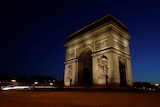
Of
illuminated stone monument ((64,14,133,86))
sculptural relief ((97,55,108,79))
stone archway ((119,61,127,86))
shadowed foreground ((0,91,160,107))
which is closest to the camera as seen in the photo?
shadowed foreground ((0,91,160,107))

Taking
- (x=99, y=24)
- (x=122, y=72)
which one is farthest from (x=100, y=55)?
(x=99, y=24)

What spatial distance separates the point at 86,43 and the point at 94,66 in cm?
380

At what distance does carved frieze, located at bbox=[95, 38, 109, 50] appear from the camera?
1509 cm

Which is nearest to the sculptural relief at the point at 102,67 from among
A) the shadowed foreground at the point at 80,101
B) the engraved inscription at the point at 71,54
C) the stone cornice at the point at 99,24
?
the stone cornice at the point at 99,24

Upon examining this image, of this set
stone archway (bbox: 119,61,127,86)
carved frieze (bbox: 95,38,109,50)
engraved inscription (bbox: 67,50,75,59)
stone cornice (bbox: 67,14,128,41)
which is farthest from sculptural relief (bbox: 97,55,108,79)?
engraved inscription (bbox: 67,50,75,59)

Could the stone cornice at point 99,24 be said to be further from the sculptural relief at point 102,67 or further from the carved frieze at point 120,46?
the sculptural relief at point 102,67

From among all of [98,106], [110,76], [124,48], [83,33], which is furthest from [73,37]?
[98,106]

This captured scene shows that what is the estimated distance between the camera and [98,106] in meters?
3.19

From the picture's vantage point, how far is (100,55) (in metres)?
15.2

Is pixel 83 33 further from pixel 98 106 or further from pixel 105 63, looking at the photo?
pixel 98 106

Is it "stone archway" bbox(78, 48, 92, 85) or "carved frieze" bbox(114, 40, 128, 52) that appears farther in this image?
"stone archway" bbox(78, 48, 92, 85)

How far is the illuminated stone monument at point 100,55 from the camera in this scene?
549 inches

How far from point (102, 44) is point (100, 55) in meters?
1.42

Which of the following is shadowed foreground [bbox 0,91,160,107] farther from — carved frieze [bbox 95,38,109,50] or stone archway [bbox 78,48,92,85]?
stone archway [bbox 78,48,92,85]
